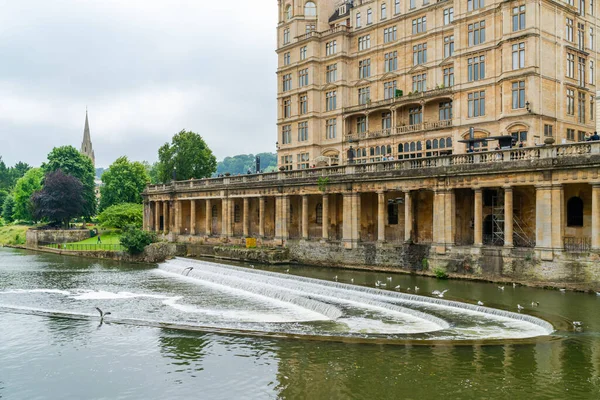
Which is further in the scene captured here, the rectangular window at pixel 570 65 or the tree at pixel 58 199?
the tree at pixel 58 199

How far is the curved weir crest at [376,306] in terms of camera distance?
22688mm

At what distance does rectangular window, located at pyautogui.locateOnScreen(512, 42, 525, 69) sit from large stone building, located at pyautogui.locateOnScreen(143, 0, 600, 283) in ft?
0.35

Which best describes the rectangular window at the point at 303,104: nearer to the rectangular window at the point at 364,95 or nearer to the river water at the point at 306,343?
the rectangular window at the point at 364,95

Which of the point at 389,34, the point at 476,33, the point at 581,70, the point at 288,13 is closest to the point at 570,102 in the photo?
the point at 581,70

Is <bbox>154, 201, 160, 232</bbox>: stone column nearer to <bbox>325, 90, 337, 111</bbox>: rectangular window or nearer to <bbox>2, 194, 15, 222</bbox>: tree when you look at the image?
<bbox>325, 90, 337, 111</bbox>: rectangular window

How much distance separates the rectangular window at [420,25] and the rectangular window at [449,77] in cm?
567

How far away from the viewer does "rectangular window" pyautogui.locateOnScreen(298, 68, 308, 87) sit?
2562 inches

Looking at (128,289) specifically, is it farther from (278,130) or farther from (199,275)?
(278,130)

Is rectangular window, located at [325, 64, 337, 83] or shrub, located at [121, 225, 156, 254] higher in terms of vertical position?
rectangular window, located at [325, 64, 337, 83]

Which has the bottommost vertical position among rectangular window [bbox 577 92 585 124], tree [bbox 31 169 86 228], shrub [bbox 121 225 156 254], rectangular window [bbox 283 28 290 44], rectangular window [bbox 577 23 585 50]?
shrub [bbox 121 225 156 254]

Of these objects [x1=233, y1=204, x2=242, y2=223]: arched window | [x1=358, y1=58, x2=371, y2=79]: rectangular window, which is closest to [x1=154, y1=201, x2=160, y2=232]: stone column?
[x1=233, y1=204, x2=242, y2=223]: arched window

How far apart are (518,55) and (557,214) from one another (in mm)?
17748

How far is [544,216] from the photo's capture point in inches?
1276

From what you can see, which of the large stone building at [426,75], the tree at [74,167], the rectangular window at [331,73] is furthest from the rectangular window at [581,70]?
the tree at [74,167]
